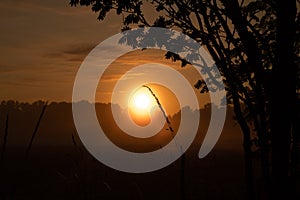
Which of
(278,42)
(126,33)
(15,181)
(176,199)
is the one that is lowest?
(176,199)

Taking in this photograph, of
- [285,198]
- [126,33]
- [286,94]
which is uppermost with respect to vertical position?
[126,33]

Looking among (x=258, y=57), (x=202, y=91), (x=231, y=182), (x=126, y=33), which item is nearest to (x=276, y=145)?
(x=258, y=57)

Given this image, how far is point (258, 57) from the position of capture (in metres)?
4.61

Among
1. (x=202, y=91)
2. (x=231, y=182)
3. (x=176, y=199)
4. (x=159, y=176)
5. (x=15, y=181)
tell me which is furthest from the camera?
(x=159, y=176)

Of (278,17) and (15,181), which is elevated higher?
(278,17)

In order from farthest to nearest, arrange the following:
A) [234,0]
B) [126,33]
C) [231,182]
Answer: [231,182] < [126,33] < [234,0]

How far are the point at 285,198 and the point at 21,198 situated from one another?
173 ft

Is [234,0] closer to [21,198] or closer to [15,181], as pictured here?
[15,181]

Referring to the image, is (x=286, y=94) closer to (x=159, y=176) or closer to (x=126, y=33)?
(x=126, y=33)

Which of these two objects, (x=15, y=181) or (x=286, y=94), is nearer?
(x=15, y=181)

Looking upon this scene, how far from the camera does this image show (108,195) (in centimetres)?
5625

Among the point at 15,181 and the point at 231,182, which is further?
the point at 231,182

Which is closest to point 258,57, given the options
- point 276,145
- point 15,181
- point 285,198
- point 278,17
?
point 278,17

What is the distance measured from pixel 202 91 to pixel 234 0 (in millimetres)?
4879
